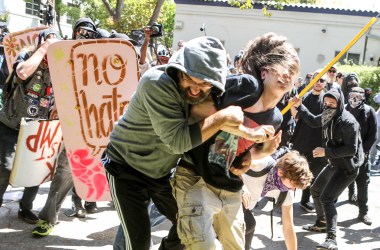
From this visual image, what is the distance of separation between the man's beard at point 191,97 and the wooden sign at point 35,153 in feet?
6.30

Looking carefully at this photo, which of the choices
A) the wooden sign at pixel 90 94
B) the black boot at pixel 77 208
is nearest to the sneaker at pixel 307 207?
the black boot at pixel 77 208

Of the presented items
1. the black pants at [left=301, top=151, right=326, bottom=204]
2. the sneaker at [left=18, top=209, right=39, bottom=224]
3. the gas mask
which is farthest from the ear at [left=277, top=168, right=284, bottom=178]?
the black pants at [left=301, top=151, right=326, bottom=204]

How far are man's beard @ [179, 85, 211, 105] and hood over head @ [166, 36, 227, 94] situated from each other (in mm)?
68

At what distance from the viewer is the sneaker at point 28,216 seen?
4.13 metres

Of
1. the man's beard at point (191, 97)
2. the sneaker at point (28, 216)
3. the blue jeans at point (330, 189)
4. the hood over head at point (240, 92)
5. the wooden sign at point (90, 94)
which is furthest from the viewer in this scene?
the blue jeans at point (330, 189)

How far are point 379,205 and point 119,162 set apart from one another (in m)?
4.87

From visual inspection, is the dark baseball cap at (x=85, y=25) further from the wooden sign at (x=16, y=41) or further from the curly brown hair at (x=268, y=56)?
the curly brown hair at (x=268, y=56)

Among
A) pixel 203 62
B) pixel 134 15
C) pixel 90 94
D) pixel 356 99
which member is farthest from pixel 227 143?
pixel 134 15

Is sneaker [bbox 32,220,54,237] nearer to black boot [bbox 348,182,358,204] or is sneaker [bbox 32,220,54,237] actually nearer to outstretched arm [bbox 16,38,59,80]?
outstretched arm [bbox 16,38,59,80]

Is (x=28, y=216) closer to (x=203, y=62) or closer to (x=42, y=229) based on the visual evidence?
(x=42, y=229)

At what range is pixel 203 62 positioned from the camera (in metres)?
2.18

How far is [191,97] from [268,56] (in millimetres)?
567

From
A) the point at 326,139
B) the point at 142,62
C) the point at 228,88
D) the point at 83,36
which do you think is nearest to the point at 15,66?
the point at 83,36

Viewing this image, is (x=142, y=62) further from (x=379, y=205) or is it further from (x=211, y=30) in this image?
(x=211, y=30)
